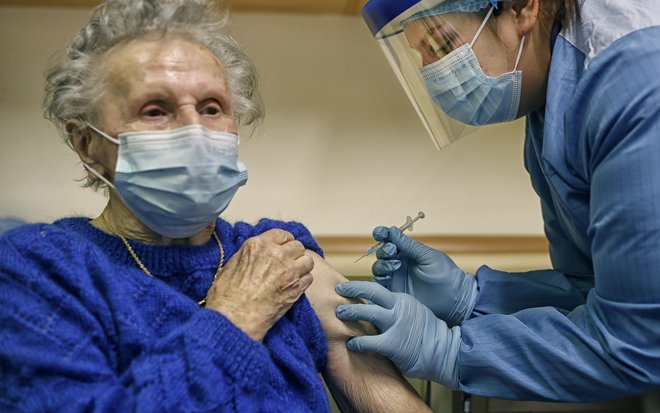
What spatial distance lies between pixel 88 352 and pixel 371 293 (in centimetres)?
59

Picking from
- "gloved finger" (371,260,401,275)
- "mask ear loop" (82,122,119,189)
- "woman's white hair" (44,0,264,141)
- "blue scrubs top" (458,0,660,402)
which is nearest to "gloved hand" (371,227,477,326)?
"gloved finger" (371,260,401,275)

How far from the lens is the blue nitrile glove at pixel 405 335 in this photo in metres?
1.38

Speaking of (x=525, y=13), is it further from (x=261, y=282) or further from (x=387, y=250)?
(x=261, y=282)

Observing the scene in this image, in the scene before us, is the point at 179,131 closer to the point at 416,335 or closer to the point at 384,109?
the point at 416,335

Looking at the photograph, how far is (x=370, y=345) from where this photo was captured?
53.9 inches

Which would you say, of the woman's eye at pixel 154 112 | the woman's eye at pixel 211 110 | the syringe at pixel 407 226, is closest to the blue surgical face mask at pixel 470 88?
the syringe at pixel 407 226

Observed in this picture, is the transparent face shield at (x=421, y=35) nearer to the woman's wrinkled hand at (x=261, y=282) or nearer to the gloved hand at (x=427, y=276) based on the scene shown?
the gloved hand at (x=427, y=276)

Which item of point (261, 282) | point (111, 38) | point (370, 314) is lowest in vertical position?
point (370, 314)

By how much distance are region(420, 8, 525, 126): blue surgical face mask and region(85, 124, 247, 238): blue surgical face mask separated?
1.72 feet

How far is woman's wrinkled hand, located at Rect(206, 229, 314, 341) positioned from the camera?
3.87ft

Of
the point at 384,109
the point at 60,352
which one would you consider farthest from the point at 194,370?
the point at 384,109

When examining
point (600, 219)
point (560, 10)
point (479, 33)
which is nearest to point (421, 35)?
point (479, 33)

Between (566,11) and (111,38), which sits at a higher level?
(111,38)

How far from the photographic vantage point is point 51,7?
85.0 inches
